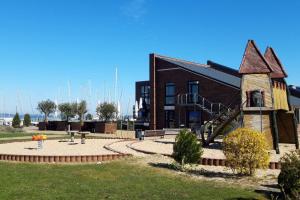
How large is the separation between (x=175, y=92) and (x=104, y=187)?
40542 mm

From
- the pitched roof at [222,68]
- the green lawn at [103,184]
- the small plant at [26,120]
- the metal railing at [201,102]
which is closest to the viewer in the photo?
the green lawn at [103,184]

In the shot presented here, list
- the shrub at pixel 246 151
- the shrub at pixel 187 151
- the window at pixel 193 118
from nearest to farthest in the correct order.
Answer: the shrub at pixel 246 151 < the shrub at pixel 187 151 < the window at pixel 193 118

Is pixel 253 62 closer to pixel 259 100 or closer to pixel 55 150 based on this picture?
pixel 259 100

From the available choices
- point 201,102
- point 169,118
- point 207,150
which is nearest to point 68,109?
point 169,118

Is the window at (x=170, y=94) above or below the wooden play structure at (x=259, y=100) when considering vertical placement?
above

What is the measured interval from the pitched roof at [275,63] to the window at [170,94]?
25420mm

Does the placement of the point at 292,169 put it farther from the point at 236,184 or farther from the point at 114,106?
the point at 114,106

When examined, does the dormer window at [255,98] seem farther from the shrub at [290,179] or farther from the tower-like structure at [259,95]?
the shrub at [290,179]

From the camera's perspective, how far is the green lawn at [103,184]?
11039 millimetres

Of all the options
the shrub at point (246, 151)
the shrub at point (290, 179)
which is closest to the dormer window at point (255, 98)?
the shrub at point (246, 151)

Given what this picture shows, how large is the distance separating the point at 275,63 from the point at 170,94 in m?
26.4

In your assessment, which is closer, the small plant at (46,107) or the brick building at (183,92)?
the brick building at (183,92)

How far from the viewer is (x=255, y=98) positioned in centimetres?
2409

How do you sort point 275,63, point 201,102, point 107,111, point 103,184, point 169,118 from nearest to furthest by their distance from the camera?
point 103,184 < point 275,63 < point 201,102 < point 169,118 < point 107,111
